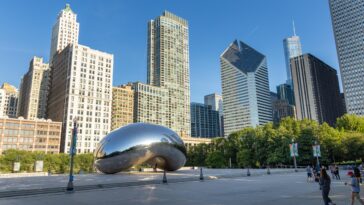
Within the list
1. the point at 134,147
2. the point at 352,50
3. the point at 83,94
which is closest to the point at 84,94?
the point at 83,94

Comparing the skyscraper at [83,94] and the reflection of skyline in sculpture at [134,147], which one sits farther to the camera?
the skyscraper at [83,94]

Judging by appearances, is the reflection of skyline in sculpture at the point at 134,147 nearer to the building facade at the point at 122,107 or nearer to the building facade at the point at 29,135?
the building facade at the point at 29,135

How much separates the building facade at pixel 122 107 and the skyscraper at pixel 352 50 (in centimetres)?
13541

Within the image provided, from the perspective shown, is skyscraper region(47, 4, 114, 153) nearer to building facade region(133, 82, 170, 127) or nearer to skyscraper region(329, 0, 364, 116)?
building facade region(133, 82, 170, 127)

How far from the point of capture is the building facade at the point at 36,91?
6816 inches

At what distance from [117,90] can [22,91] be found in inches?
2674

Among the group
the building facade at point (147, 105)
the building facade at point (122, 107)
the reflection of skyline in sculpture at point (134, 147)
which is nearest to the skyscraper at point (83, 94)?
the building facade at point (122, 107)

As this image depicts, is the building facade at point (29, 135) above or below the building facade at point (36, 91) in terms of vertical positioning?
below

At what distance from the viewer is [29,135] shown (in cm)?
12488

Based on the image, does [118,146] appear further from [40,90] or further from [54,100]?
[40,90]

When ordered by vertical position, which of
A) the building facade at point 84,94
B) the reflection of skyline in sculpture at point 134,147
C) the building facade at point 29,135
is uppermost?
the building facade at point 84,94

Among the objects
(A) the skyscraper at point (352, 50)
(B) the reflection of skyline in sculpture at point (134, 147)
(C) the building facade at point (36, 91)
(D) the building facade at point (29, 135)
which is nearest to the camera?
(B) the reflection of skyline in sculpture at point (134, 147)

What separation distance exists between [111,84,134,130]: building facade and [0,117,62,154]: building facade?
142ft

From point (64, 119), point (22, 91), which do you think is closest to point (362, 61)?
point (64, 119)
